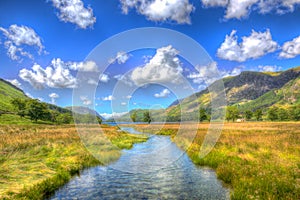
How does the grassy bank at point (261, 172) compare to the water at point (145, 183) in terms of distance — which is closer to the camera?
the grassy bank at point (261, 172)

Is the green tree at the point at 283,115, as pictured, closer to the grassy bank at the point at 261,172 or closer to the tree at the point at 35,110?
the grassy bank at the point at 261,172

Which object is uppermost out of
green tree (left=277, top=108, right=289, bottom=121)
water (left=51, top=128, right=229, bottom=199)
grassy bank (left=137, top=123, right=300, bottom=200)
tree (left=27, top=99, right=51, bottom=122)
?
tree (left=27, top=99, right=51, bottom=122)

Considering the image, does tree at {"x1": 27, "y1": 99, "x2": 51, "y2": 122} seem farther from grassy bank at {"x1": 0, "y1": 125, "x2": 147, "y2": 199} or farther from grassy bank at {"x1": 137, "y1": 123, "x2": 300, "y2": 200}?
grassy bank at {"x1": 137, "y1": 123, "x2": 300, "y2": 200}

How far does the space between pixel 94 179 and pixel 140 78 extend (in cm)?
2059

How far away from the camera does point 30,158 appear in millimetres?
19641

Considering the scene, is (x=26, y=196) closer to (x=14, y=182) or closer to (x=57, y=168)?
(x=14, y=182)

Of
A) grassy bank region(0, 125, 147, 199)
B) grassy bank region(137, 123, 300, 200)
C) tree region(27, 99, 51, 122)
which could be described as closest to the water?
grassy bank region(0, 125, 147, 199)

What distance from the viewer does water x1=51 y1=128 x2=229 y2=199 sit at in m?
13.7

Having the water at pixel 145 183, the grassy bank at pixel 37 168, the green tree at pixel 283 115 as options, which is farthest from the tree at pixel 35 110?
the green tree at pixel 283 115

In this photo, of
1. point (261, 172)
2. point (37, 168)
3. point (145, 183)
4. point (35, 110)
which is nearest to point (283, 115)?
point (35, 110)

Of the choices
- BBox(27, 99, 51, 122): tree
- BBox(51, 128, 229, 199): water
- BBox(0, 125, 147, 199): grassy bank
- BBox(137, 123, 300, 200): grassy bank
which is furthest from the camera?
BBox(27, 99, 51, 122): tree

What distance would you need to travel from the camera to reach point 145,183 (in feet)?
54.7

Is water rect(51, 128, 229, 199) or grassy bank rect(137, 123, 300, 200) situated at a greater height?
grassy bank rect(137, 123, 300, 200)

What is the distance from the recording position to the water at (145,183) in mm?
13742
